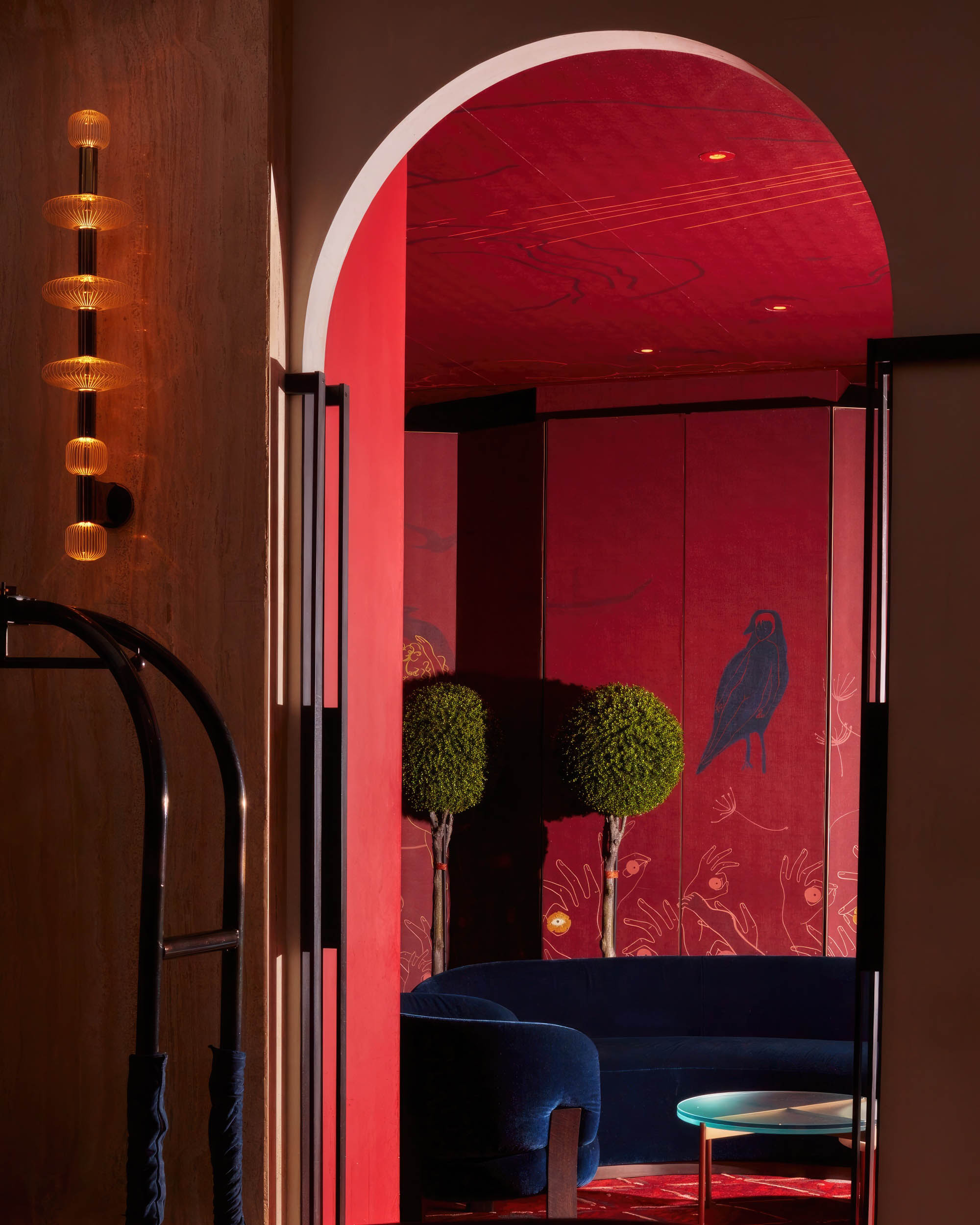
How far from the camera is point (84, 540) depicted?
8.38ft

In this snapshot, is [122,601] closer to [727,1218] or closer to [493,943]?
[727,1218]

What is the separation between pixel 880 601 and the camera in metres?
2.23

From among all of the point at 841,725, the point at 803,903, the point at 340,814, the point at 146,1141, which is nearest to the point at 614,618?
the point at 841,725

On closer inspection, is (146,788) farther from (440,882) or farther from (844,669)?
(844,669)

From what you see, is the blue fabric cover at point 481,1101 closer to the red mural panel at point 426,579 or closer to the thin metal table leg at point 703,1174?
the thin metal table leg at point 703,1174

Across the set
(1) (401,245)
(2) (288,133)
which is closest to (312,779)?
(2) (288,133)

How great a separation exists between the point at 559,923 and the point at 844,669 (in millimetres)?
2086

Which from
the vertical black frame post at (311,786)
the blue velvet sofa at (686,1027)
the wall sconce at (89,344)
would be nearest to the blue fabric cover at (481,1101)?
the blue velvet sofa at (686,1027)

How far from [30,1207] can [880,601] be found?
83.4 inches

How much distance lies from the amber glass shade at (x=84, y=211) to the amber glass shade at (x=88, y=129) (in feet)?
0.38

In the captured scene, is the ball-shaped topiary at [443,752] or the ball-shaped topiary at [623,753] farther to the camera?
the ball-shaped topiary at [443,752]

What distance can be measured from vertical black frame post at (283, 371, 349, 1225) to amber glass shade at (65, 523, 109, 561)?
428mm

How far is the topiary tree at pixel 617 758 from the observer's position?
248 inches

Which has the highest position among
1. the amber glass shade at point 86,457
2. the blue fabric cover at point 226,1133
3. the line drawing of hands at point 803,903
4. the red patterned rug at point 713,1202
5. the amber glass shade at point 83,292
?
the amber glass shade at point 83,292
